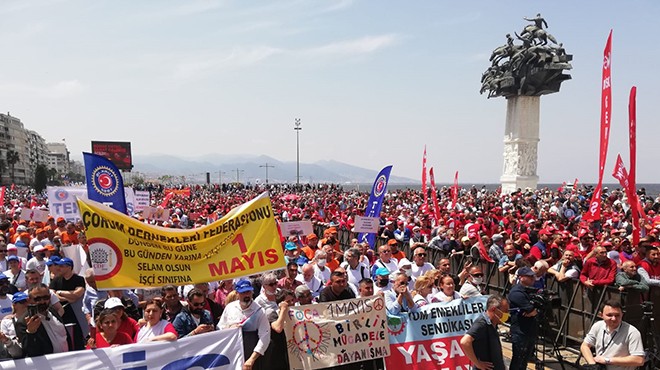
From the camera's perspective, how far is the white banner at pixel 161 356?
485cm

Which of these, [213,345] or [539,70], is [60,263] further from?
[539,70]

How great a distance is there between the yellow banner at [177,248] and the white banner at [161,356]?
72 centimetres

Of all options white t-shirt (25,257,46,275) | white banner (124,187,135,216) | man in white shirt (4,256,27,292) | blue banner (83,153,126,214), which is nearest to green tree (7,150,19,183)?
white banner (124,187,135,216)

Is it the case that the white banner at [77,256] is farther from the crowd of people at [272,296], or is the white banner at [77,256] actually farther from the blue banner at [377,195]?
the blue banner at [377,195]

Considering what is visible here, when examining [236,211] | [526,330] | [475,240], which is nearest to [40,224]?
[236,211]

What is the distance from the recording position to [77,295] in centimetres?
661

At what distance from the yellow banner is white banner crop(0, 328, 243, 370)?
0.72 m

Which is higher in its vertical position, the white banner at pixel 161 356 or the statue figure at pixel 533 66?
the statue figure at pixel 533 66

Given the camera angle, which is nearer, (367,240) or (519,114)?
(367,240)

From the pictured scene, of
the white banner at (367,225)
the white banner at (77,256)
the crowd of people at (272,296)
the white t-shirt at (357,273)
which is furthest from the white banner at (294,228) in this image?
the white banner at (77,256)

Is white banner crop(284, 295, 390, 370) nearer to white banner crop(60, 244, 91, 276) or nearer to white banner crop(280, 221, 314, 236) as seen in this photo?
white banner crop(60, 244, 91, 276)

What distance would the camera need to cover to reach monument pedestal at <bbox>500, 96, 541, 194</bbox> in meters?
38.4

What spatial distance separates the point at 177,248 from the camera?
593 centimetres

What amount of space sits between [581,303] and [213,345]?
19.2 feet
